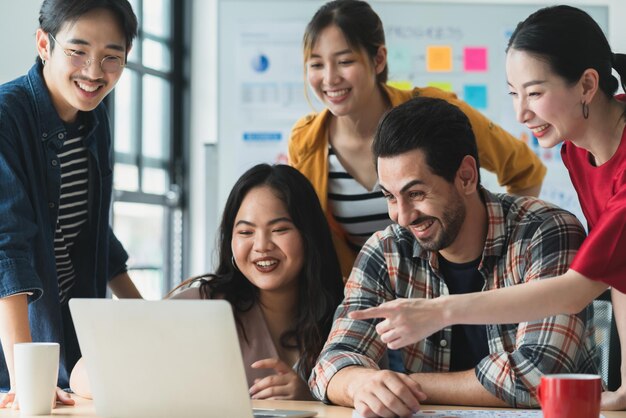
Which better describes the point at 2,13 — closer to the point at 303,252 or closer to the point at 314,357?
the point at 303,252

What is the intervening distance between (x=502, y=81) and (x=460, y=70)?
18 cm

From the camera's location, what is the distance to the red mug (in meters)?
1.27

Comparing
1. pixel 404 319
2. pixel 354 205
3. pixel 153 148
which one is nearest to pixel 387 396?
pixel 404 319

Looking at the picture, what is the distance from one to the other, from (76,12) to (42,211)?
0.43m

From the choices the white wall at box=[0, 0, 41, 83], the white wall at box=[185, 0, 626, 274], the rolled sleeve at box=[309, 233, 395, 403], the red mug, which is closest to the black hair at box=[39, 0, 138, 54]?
the rolled sleeve at box=[309, 233, 395, 403]

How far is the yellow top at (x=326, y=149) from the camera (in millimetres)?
2443

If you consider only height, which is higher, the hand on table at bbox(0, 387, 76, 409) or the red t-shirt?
the red t-shirt

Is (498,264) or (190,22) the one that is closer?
(498,264)

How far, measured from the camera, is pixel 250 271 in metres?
2.17

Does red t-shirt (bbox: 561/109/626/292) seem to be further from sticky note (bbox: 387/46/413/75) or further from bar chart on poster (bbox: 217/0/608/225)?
sticky note (bbox: 387/46/413/75)

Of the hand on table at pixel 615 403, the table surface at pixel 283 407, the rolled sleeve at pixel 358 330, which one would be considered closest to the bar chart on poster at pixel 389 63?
the rolled sleeve at pixel 358 330

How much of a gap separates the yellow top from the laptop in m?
1.06

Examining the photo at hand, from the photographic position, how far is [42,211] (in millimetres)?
2010

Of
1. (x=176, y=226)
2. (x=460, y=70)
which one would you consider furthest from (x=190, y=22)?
(x=460, y=70)
